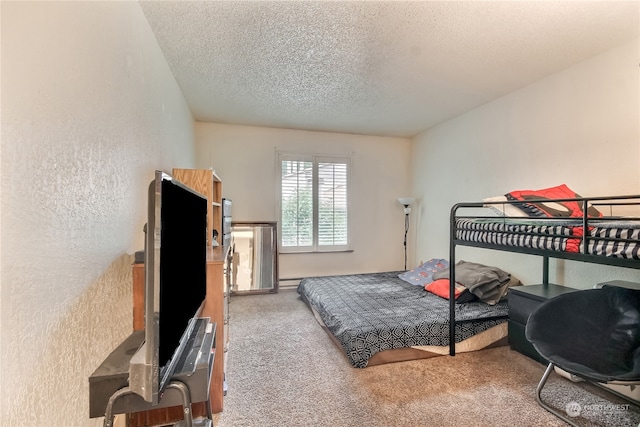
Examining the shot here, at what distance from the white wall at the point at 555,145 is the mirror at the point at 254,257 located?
2.48m

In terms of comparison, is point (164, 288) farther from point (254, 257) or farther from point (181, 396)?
point (254, 257)

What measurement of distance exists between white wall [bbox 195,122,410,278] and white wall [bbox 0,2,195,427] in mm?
2512

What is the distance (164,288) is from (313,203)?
3718mm

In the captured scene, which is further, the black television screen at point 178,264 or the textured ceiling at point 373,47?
the textured ceiling at point 373,47

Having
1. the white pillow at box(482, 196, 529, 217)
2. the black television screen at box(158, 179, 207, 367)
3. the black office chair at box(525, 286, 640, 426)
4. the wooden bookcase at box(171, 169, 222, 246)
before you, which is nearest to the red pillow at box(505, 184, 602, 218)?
the white pillow at box(482, 196, 529, 217)

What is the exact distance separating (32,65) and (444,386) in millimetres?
2603

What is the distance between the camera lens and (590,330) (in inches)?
68.1

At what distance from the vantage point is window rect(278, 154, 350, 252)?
14.4 feet

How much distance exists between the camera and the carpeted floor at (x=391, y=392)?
1624mm

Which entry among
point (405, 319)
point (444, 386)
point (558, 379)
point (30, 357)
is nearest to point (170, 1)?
point (30, 357)

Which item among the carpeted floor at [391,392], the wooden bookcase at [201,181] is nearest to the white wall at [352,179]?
the wooden bookcase at [201,181]

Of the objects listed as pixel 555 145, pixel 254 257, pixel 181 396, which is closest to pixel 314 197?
pixel 254 257

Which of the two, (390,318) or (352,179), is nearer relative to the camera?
(390,318)

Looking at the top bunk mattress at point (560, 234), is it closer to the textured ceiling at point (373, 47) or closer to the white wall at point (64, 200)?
the textured ceiling at point (373, 47)
